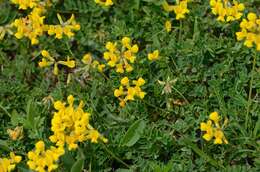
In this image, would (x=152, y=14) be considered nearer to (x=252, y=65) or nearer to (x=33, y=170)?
(x=252, y=65)

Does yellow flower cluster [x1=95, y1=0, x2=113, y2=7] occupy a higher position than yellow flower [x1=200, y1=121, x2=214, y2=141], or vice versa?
yellow flower cluster [x1=95, y1=0, x2=113, y2=7]

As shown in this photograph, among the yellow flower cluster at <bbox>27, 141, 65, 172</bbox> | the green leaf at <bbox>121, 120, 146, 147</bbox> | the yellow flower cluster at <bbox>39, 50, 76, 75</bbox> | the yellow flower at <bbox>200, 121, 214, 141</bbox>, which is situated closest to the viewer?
the yellow flower cluster at <bbox>27, 141, 65, 172</bbox>

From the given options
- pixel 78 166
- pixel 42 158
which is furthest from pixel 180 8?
pixel 42 158

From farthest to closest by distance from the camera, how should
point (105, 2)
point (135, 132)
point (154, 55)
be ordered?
1. point (105, 2)
2. point (154, 55)
3. point (135, 132)

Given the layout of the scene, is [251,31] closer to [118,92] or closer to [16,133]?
[118,92]

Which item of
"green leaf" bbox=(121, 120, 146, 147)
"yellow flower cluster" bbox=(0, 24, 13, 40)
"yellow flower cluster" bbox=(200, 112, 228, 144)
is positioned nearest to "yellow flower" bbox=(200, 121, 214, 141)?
"yellow flower cluster" bbox=(200, 112, 228, 144)

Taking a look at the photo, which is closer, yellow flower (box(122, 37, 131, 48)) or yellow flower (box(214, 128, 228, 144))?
yellow flower (box(214, 128, 228, 144))

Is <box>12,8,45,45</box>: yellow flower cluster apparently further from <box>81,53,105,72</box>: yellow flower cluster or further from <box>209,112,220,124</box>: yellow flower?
<box>209,112,220,124</box>: yellow flower

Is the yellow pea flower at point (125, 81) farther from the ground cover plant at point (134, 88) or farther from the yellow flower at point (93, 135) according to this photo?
the yellow flower at point (93, 135)
